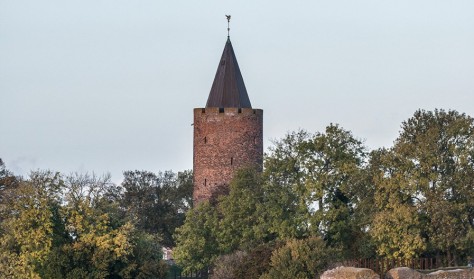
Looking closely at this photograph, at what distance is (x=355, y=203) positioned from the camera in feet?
231

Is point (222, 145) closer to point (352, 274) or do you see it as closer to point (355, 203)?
point (355, 203)

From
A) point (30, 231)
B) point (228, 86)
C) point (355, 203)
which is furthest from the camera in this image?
point (228, 86)

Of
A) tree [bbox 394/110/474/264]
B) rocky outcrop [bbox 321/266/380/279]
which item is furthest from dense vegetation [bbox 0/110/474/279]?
rocky outcrop [bbox 321/266/380/279]

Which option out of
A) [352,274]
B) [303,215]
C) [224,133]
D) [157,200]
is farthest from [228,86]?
[352,274]

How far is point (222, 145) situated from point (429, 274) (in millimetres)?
32050

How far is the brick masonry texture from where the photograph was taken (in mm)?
84625

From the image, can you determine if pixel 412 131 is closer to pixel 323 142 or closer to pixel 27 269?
pixel 323 142

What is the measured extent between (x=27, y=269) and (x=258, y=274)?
8996 millimetres

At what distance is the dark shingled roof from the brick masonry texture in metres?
0.63

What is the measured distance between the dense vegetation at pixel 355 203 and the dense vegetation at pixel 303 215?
0.14ft

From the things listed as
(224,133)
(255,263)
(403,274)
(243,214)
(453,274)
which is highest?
(224,133)

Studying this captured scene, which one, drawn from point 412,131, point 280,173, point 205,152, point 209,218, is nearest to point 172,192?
point 205,152

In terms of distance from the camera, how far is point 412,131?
225 ft

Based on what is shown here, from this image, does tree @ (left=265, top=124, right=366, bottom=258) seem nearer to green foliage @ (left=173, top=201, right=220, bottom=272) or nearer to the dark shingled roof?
green foliage @ (left=173, top=201, right=220, bottom=272)
